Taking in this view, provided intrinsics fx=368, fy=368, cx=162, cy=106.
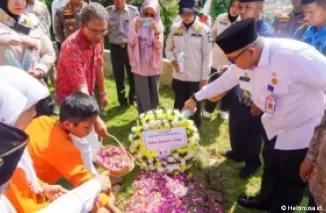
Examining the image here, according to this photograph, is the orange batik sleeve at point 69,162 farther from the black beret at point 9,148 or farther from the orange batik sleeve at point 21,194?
the black beret at point 9,148

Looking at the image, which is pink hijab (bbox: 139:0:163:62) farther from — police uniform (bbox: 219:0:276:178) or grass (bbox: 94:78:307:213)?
police uniform (bbox: 219:0:276:178)

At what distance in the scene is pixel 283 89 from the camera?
9.51 feet

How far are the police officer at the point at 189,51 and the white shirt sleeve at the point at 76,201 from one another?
3.09 metres

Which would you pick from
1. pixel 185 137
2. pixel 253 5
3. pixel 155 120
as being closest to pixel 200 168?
pixel 185 137

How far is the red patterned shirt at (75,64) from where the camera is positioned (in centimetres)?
348

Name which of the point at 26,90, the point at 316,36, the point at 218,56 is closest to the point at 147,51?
the point at 218,56

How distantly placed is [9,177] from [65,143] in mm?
1156

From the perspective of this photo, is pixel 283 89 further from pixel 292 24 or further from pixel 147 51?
pixel 147 51

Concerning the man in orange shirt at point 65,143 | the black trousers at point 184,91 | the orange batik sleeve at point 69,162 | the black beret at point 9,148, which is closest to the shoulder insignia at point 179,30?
the black trousers at point 184,91

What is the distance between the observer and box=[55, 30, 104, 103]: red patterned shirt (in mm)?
3484

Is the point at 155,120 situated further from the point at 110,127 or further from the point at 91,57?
the point at 110,127

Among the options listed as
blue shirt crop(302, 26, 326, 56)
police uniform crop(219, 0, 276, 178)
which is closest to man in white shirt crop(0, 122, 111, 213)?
police uniform crop(219, 0, 276, 178)

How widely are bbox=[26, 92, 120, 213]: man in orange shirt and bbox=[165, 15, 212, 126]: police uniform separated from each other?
7.76ft

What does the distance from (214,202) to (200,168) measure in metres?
0.77
